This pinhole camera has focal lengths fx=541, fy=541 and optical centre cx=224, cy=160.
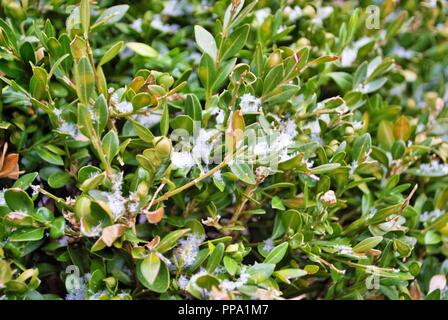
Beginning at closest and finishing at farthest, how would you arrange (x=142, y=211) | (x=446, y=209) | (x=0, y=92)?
(x=142, y=211) < (x=0, y=92) < (x=446, y=209)

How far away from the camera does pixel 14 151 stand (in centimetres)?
108

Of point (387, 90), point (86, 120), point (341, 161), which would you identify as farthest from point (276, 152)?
point (387, 90)

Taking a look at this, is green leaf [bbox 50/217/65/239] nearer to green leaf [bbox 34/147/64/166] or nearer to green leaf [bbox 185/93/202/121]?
green leaf [bbox 34/147/64/166]

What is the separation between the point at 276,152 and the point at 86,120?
32 cm

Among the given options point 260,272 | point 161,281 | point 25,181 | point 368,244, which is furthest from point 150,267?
point 368,244

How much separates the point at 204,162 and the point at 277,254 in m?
0.21

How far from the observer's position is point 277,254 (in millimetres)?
964

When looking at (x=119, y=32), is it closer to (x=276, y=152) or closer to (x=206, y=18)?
(x=206, y=18)

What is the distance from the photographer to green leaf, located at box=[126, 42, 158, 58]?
3.61 feet

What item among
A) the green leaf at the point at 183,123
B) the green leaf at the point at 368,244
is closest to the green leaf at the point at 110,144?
the green leaf at the point at 183,123

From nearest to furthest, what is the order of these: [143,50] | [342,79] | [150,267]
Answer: [150,267] → [143,50] → [342,79]

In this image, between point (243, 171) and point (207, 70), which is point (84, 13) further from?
point (243, 171)

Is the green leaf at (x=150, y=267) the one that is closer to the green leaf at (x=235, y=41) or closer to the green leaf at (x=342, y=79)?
the green leaf at (x=235, y=41)
